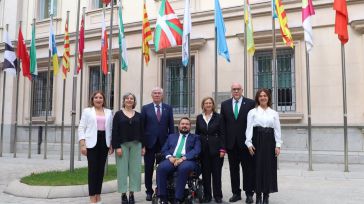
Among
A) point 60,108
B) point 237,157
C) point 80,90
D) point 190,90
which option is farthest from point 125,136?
point 60,108

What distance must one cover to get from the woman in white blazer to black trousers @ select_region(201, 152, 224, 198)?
1.57 m

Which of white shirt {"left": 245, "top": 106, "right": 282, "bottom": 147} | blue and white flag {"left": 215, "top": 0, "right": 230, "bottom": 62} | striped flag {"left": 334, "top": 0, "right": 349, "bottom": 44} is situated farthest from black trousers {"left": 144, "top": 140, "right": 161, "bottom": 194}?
striped flag {"left": 334, "top": 0, "right": 349, "bottom": 44}

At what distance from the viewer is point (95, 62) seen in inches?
690

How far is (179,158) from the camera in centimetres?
637

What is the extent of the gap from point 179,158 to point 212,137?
642 mm

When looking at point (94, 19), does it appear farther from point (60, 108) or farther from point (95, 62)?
point (60, 108)

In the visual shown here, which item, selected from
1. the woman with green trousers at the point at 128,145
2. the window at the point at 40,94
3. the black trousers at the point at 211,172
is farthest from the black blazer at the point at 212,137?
the window at the point at 40,94

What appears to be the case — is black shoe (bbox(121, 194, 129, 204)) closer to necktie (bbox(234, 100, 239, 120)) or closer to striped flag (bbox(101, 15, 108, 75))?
necktie (bbox(234, 100, 239, 120))

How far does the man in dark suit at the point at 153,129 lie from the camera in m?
6.80

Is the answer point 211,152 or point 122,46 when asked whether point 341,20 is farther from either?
point 122,46

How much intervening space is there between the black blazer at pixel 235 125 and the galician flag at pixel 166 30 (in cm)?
570

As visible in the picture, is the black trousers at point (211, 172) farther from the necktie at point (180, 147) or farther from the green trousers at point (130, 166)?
the green trousers at point (130, 166)

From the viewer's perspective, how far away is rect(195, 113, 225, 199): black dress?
6477 millimetres

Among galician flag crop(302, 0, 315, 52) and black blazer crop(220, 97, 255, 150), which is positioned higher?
A: galician flag crop(302, 0, 315, 52)
